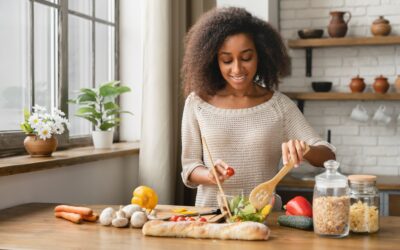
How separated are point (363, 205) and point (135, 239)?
689 mm

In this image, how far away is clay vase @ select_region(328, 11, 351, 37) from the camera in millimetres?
4352

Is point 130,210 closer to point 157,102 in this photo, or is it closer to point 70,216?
point 70,216

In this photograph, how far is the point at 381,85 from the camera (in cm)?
428

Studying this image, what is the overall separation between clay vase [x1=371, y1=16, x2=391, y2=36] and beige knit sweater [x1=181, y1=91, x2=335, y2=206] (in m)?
1.97

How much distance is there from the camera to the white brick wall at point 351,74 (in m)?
4.48

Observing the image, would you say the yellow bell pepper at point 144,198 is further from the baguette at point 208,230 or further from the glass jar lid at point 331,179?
the glass jar lid at point 331,179

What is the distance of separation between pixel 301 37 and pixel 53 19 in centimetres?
206

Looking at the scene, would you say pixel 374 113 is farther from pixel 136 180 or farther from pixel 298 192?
pixel 136 180

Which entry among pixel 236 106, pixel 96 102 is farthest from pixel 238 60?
pixel 96 102

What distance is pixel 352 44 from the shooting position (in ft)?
14.3

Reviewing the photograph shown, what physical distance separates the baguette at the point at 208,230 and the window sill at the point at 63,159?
2.40 ft

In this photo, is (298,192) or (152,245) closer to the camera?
(152,245)

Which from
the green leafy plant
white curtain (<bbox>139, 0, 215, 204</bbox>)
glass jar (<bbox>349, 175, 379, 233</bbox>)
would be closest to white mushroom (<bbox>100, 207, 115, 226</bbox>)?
glass jar (<bbox>349, 175, 379, 233</bbox>)

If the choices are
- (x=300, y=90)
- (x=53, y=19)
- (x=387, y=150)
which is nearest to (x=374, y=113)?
(x=387, y=150)
